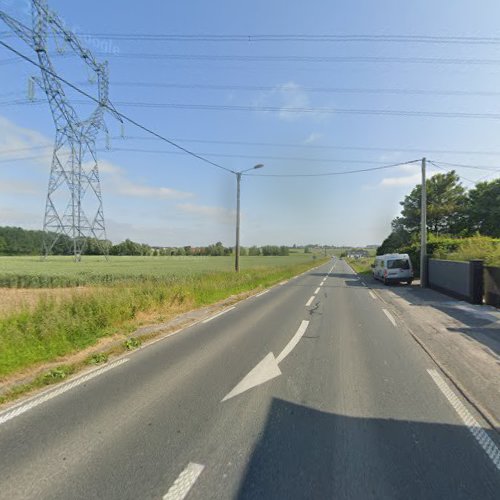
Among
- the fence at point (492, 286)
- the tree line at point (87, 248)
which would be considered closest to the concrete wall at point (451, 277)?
the fence at point (492, 286)

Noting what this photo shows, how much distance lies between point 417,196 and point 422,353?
48050 millimetres

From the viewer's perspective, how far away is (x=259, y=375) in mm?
5305

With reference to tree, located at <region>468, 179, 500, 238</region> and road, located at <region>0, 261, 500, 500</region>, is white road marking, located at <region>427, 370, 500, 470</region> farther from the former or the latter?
tree, located at <region>468, 179, 500, 238</region>

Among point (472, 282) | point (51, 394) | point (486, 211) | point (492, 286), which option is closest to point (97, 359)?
point (51, 394)

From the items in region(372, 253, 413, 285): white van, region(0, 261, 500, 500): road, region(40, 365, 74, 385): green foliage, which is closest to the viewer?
region(0, 261, 500, 500): road

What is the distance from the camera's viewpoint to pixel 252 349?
6.84 meters

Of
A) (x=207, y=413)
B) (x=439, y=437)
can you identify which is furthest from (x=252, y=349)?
(x=439, y=437)

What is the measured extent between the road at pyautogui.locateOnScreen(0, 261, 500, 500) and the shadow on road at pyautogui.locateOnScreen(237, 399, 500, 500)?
12mm

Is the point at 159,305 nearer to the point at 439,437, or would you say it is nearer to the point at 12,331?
the point at 12,331

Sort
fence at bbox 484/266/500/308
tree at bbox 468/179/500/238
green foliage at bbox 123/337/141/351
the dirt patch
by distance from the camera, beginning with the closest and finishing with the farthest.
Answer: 1. green foliage at bbox 123/337/141/351
2. the dirt patch
3. fence at bbox 484/266/500/308
4. tree at bbox 468/179/500/238

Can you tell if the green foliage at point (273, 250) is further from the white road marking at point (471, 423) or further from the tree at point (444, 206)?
the white road marking at point (471, 423)

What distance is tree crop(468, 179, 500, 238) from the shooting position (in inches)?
1554

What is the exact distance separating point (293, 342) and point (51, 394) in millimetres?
4655

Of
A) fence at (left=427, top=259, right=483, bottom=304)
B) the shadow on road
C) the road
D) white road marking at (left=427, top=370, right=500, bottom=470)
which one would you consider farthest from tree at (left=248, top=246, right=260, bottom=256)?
the shadow on road
